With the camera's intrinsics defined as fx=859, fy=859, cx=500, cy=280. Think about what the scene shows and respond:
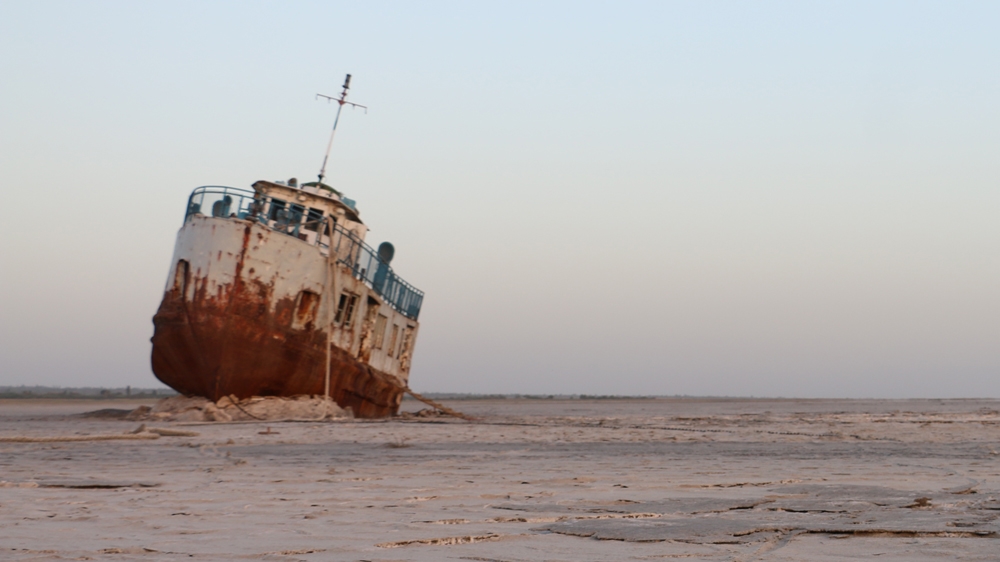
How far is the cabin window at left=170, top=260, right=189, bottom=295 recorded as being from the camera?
18.7m

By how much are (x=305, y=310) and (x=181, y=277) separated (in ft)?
9.20

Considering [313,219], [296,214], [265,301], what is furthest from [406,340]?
[265,301]

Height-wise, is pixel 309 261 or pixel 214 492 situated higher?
pixel 309 261

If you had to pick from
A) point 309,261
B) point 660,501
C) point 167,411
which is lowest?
point 167,411

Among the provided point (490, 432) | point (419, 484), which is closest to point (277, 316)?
point (490, 432)

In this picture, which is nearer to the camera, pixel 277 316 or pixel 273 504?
pixel 273 504

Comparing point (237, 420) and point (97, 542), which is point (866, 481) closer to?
point (97, 542)

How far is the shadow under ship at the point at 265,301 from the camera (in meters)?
18.0

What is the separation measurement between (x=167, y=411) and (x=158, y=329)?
1847mm

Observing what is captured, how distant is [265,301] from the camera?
18.3 m

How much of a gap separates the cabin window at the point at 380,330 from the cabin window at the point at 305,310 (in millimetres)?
3603

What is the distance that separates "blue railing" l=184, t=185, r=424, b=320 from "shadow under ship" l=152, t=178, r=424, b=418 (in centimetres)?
3

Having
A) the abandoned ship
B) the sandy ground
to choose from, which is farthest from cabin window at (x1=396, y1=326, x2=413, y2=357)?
the sandy ground

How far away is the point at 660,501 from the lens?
5.04 meters
